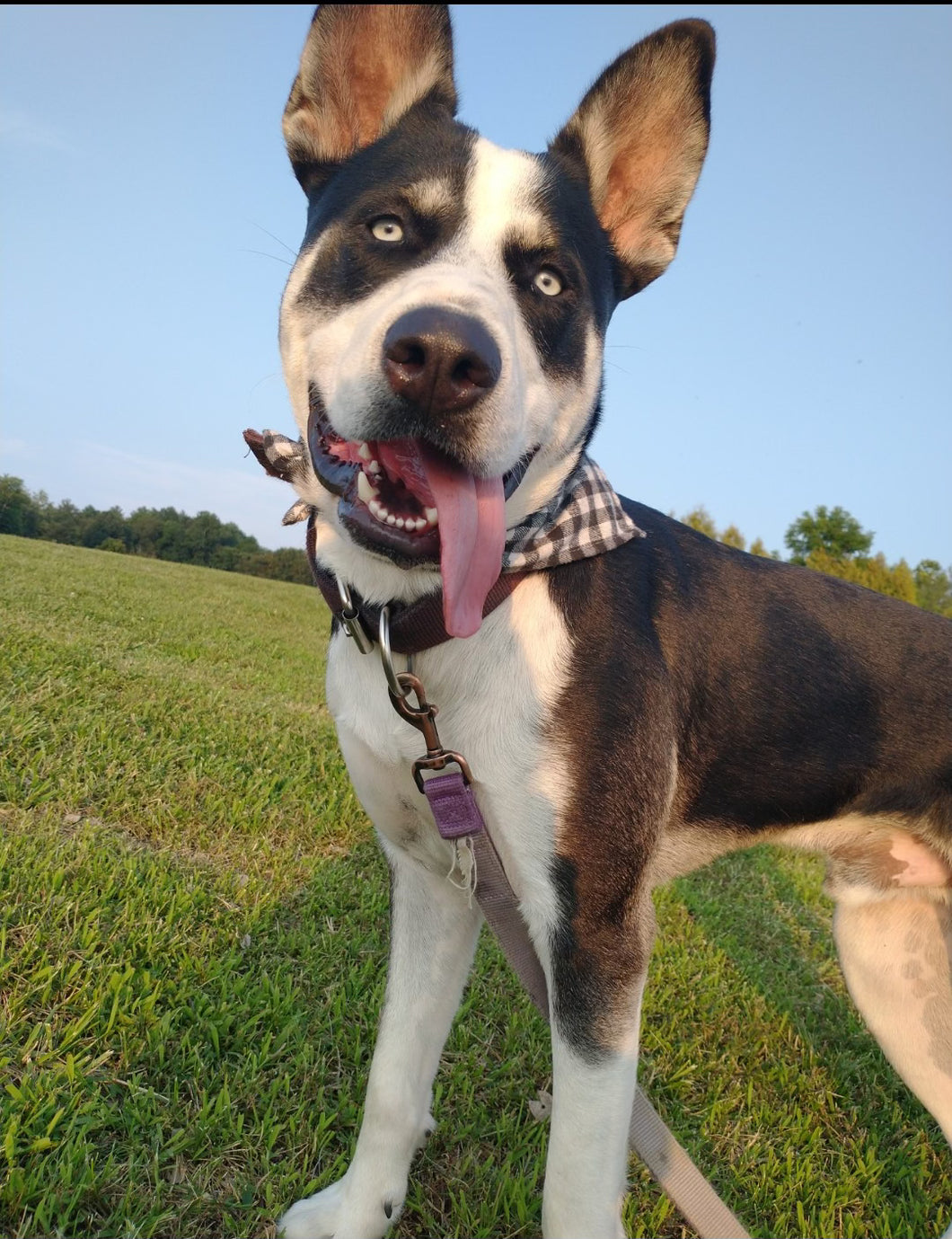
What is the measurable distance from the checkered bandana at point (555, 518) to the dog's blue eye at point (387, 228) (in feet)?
1.96

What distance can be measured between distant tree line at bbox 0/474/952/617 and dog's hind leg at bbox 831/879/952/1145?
47.5ft

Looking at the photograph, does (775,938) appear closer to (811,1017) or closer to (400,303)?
(811,1017)

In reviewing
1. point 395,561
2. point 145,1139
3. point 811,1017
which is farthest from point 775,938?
point 395,561

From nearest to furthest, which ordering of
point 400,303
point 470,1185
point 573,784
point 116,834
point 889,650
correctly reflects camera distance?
point 400,303
point 573,784
point 470,1185
point 889,650
point 116,834

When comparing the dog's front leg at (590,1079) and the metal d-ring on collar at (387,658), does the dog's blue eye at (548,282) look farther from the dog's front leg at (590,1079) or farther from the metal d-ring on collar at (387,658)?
the dog's front leg at (590,1079)

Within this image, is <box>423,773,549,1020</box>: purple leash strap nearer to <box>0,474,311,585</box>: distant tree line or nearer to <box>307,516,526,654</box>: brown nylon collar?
<box>307,516,526,654</box>: brown nylon collar

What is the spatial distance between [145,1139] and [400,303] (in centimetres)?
228

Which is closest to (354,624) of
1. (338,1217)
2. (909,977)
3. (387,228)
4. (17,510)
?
Result: (387,228)

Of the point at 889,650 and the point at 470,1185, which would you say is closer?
the point at 470,1185

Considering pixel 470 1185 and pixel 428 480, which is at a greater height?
pixel 428 480

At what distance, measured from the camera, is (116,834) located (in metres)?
3.75

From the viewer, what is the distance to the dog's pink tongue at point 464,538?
6.25 feet

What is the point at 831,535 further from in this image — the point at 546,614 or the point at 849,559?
the point at 546,614

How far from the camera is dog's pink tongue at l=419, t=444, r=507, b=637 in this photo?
6.25ft
